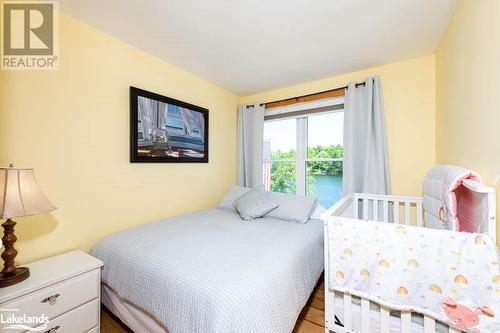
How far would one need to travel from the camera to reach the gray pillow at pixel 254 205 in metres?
2.33

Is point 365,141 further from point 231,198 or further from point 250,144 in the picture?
point 231,198

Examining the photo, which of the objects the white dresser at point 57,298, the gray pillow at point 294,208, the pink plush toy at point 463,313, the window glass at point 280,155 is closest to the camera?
the pink plush toy at point 463,313

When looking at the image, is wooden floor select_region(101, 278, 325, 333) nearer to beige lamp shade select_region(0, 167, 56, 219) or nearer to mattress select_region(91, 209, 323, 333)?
mattress select_region(91, 209, 323, 333)

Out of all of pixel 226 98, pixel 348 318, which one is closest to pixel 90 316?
pixel 348 318

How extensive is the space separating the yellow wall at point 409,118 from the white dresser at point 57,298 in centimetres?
283

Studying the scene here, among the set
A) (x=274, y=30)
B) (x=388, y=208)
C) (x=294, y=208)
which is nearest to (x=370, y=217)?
(x=388, y=208)

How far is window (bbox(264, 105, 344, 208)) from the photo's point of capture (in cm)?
275

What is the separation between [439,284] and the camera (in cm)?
88

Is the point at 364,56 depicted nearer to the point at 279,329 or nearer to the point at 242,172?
the point at 242,172

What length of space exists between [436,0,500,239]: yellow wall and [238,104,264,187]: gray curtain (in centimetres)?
201

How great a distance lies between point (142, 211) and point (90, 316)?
0.92 m

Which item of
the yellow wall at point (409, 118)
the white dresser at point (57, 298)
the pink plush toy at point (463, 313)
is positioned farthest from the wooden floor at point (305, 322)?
the yellow wall at point (409, 118)

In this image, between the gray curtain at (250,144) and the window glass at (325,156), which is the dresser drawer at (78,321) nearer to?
the gray curtain at (250,144)

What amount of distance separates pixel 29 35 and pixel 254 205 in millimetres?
2273
